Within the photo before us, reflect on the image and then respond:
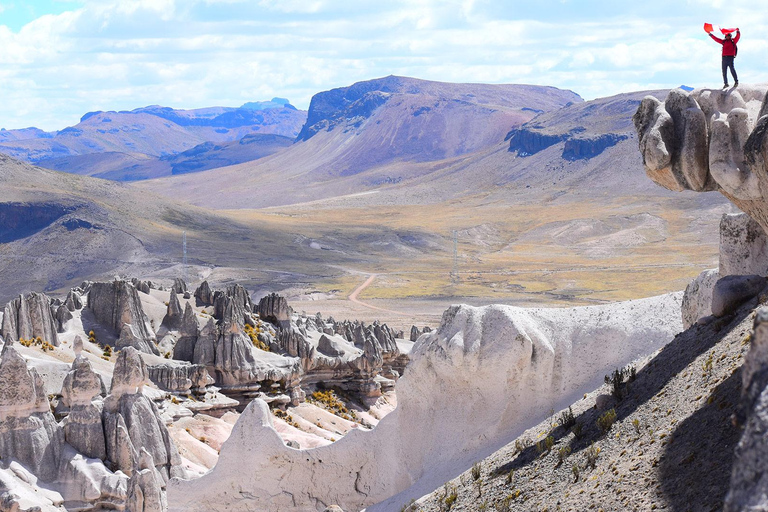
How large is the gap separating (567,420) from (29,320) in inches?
1249

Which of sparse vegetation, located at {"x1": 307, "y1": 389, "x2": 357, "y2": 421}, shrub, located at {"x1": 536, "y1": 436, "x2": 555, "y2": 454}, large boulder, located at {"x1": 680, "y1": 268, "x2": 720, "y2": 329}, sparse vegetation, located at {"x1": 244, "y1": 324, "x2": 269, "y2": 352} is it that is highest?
large boulder, located at {"x1": 680, "y1": 268, "x2": 720, "y2": 329}

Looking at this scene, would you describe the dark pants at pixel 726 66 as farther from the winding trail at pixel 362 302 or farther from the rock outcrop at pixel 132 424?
the winding trail at pixel 362 302

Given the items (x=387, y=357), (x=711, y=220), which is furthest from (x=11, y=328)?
(x=711, y=220)

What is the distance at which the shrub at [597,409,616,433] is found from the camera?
42.5 feet

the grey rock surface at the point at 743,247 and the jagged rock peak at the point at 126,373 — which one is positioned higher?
the grey rock surface at the point at 743,247

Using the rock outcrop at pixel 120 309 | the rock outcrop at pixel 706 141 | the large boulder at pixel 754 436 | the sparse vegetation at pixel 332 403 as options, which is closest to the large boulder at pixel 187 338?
the rock outcrop at pixel 120 309

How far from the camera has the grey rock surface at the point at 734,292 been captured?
14.4 meters

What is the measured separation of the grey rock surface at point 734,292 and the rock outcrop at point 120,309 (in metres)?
35.5

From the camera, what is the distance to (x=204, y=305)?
187 ft

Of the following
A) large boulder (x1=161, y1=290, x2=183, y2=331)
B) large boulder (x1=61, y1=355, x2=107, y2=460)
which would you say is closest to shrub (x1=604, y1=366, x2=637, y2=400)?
large boulder (x1=61, y1=355, x2=107, y2=460)

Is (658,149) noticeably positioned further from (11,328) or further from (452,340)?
(11,328)

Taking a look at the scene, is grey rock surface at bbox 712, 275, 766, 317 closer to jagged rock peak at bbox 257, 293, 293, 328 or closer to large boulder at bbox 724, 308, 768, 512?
large boulder at bbox 724, 308, 768, 512

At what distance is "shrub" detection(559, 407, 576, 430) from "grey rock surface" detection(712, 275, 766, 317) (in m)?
2.53

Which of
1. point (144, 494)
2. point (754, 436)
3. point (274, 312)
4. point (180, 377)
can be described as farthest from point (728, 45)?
point (274, 312)
